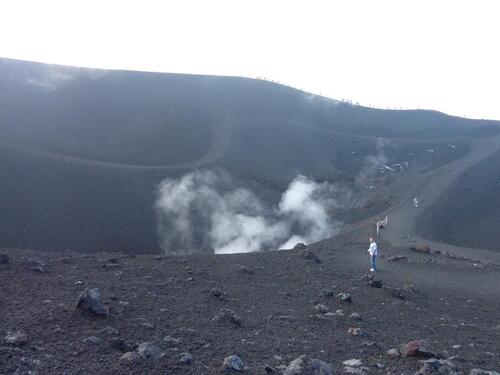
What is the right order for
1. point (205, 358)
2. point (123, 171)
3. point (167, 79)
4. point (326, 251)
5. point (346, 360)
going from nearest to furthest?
point (205, 358), point (346, 360), point (326, 251), point (123, 171), point (167, 79)

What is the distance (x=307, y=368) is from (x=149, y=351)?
175 centimetres

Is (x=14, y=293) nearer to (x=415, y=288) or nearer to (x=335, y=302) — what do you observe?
(x=335, y=302)

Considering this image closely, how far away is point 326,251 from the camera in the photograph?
59.6ft

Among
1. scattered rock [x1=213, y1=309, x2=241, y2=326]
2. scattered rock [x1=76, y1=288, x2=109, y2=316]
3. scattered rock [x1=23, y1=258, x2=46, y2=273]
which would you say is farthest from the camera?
scattered rock [x1=23, y1=258, x2=46, y2=273]

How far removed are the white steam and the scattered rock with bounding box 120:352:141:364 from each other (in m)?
15.2

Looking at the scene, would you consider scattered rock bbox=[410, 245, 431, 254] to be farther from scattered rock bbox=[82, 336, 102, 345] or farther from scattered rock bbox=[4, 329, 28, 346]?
scattered rock bbox=[4, 329, 28, 346]

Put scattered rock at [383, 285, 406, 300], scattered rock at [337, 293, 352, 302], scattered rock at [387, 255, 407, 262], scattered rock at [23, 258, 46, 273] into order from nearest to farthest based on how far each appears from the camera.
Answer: scattered rock at [23, 258, 46, 273]
scattered rock at [337, 293, 352, 302]
scattered rock at [383, 285, 406, 300]
scattered rock at [387, 255, 407, 262]

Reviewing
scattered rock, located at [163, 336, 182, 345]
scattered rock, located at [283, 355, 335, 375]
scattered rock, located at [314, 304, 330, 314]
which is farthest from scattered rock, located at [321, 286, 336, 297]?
scattered rock, located at [283, 355, 335, 375]

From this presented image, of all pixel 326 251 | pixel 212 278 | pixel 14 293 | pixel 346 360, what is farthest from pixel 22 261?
pixel 326 251

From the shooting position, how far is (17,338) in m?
6.23

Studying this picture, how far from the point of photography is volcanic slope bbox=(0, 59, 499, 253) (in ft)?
69.6

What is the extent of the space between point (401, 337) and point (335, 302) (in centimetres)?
226

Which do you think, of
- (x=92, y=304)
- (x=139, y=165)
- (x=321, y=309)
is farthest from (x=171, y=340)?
(x=139, y=165)

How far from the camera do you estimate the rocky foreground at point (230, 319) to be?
624cm
